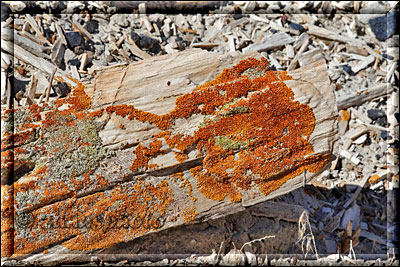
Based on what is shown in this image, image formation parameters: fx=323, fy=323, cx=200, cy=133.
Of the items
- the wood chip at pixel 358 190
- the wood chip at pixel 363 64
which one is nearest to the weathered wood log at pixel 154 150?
the wood chip at pixel 358 190

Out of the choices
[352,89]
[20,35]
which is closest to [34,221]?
[20,35]

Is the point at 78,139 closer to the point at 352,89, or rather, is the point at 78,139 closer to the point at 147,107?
the point at 147,107

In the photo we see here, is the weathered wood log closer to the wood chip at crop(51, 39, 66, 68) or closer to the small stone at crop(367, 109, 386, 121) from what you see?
the wood chip at crop(51, 39, 66, 68)

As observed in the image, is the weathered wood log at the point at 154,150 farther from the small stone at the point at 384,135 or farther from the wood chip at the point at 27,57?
the small stone at the point at 384,135

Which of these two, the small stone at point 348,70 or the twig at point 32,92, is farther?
the small stone at point 348,70

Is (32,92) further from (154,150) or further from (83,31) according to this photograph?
(154,150)

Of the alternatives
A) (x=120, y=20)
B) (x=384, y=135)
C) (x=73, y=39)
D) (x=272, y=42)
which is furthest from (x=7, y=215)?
(x=384, y=135)
